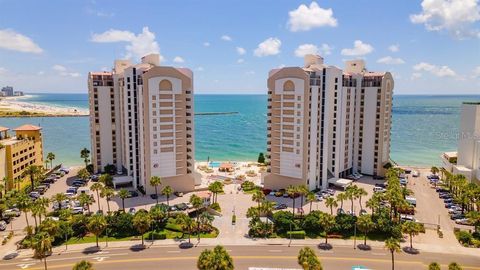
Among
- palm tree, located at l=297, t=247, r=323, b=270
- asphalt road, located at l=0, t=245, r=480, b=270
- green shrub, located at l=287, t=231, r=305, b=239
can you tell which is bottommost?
asphalt road, located at l=0, t=245, r=480, b=270

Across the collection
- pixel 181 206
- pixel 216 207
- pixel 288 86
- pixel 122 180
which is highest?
pixel 288 86

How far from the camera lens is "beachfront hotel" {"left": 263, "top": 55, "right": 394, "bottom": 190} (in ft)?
267

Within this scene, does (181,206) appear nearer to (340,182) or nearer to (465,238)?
(340,182)

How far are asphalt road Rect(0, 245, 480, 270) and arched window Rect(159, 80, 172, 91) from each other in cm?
3734

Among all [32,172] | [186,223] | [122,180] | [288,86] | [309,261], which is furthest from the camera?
[122,180]

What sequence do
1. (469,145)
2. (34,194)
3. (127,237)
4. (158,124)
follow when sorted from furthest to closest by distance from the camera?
(469,145) < (34,194) < (158,124) < (127,237)

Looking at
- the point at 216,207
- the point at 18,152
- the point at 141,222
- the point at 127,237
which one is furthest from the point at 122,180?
the point at 141,222

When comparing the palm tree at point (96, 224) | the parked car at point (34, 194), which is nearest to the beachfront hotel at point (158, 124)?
the parked car at point (34, 194)

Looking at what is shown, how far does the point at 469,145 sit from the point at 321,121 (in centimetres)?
3679

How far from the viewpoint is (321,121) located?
83.4 metres

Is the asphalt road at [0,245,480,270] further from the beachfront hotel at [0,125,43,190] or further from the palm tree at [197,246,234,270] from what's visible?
the beachfront hotel at [0,125,43,190]

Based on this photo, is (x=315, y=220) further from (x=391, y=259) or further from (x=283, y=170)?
(x=283, y=170)

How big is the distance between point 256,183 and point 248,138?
96.1 m

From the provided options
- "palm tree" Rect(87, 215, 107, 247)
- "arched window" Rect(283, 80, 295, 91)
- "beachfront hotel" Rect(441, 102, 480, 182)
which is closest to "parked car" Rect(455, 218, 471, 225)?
"beachfront hotel" Rect(441, 102, 480, 182)
